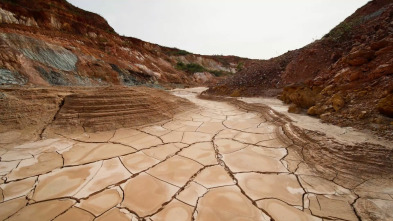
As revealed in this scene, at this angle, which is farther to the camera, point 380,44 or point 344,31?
point 344,31

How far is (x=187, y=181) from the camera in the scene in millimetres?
1642

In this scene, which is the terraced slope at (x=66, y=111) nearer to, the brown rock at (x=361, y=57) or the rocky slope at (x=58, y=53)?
the rocky slope at (x=58, y=53)

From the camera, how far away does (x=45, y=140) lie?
2424 mm

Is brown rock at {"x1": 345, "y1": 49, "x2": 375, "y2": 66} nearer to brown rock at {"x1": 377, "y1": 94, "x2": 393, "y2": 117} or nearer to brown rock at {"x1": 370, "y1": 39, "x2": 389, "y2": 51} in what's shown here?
brown rock at {"x1": 370, "y1": 39, "x2": 389, "y2": 51}

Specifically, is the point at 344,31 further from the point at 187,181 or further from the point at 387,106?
the point at 187,181

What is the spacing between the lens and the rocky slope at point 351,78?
2.31m

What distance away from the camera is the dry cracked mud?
128 cm

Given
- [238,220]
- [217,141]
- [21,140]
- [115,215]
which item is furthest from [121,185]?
[21,140]

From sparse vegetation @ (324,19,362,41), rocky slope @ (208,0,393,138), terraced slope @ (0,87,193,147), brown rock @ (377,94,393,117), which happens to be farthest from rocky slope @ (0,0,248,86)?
sparse vegetation @ (324,19,362,41)

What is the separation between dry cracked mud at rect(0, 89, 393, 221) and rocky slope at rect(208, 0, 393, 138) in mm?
803

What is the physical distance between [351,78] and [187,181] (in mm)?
3558

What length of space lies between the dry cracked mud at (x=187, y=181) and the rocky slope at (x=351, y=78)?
2.63ft

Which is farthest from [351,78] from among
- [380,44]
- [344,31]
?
[344,31]

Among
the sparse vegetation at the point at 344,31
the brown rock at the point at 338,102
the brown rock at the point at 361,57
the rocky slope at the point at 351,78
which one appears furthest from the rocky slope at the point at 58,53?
the sparse vegetation at the point at 344,31
